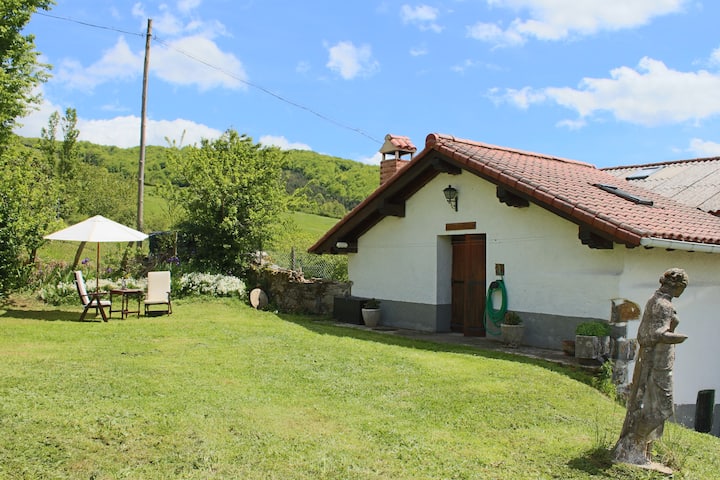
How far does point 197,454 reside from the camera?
502 centimetres

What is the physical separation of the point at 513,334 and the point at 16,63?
12953 millimetres

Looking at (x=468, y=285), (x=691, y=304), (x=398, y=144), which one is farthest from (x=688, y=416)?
(x=398, y=144)

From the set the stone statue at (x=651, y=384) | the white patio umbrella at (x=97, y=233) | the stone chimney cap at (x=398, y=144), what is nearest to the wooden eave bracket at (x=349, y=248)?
the stone chimney cap at (x=398, y=144)

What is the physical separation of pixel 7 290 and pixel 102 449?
1094cm

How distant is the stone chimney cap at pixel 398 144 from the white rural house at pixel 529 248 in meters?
3.22

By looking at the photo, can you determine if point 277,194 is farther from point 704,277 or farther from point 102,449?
point 102,449

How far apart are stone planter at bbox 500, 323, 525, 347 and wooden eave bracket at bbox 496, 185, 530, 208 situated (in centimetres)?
215

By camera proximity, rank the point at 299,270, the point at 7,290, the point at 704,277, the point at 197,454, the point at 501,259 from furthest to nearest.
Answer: the point at 299,270
the point at 7,290
the point at 501,259
the point at 704,277
the point at 197,454

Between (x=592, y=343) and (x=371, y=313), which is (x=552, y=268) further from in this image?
(x=371, y=313)

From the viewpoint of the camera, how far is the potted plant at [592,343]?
849cm

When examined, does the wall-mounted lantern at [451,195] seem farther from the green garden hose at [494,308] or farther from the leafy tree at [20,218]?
the leafy tree at [20,218]

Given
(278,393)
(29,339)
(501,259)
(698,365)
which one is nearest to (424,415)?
(278,393)

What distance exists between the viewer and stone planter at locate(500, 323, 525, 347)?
→ 1013 cm

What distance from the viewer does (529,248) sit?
10539 mm
